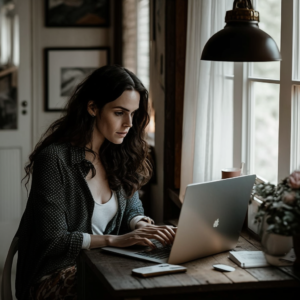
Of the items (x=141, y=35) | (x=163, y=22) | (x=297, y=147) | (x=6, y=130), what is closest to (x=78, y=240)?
(x=297, y=147)

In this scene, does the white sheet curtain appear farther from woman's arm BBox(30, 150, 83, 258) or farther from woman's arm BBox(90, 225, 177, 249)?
woman's arm BBox(30, 150, 83, 258)

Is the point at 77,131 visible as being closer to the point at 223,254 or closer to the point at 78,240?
the point at 78,240

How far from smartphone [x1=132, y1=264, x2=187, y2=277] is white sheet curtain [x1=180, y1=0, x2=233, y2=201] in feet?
3.12

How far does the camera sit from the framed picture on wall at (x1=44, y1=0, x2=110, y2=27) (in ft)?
16.0

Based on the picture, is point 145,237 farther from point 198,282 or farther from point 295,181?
point 295,181

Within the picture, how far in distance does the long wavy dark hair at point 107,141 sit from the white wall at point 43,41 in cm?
256

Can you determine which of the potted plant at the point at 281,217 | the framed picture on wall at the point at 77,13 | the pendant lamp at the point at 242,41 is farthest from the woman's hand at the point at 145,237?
the framed picture on wall at the point at 77,13

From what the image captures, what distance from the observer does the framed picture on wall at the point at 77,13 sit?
4.89 meters

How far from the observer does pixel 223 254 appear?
1949mm

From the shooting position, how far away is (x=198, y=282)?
1.63m

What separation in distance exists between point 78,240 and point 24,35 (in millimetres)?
3272

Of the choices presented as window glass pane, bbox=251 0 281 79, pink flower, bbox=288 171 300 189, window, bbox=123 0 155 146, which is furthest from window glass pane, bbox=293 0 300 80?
window, bbox=123 0 155 146

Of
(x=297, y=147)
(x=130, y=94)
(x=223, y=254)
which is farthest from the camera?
(x=130, y=94)

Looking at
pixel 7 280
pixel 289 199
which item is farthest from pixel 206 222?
pixel 7 280
